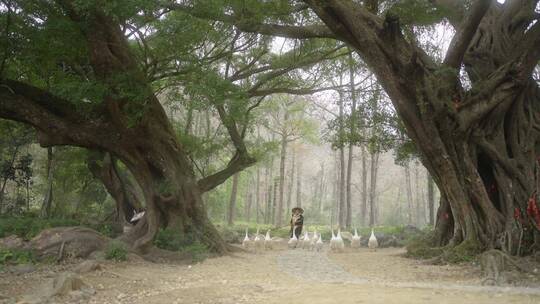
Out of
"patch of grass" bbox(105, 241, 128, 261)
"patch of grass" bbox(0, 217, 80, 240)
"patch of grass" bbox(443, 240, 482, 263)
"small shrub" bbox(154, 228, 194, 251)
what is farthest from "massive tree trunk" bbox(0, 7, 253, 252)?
"patch of grass" bbox(443, 240, 482, 263)

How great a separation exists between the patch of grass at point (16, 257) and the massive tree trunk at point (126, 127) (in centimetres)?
212

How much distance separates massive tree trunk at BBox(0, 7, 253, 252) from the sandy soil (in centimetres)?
168

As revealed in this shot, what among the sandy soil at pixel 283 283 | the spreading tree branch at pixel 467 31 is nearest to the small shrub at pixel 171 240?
the sandy soil at pixel 283 283

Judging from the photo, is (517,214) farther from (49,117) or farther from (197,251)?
(49,117)

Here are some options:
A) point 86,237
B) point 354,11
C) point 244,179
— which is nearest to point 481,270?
point 354,11

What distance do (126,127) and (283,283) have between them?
213 inches

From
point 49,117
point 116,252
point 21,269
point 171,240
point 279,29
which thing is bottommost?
point 21,269

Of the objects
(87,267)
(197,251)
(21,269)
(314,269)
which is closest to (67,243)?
(21,269)

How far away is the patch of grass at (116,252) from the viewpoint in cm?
952

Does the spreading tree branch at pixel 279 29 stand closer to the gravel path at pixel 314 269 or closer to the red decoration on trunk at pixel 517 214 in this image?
the gravel path at pixel 314 269

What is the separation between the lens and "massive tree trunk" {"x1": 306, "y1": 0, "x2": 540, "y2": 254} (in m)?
9.63

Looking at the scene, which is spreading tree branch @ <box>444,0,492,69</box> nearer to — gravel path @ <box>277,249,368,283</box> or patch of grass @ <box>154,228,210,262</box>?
gravel path @ <box>277,249,368,283</box>

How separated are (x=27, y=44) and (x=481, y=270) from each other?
8.95 m

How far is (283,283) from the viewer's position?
7.80 metres
